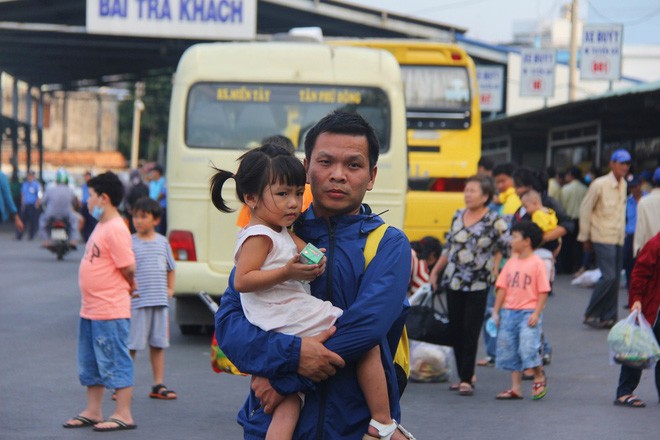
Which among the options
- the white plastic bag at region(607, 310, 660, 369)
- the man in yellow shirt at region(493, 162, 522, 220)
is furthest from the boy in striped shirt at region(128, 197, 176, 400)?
the man in yellow shirt at region(493, 162, 522, 220)

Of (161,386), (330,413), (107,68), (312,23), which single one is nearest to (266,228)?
(330,413)

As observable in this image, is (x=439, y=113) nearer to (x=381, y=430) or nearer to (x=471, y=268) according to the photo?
(x=471, y=268)

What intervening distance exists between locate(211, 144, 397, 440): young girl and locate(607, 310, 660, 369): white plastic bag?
557cm

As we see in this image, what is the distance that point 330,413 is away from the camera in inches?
139

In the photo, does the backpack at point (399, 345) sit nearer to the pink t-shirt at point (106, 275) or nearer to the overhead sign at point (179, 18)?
the pink t-shirt at point (106, 275)

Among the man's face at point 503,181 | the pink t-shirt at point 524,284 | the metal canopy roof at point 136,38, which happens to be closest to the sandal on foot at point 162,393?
the pink t-shirt at point 524,284

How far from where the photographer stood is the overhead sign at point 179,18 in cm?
2792

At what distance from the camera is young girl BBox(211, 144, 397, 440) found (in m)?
3.51

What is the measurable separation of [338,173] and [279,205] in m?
0.20

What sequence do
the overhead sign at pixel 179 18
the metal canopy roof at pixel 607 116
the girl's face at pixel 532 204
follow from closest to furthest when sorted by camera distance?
the girl's face at pixel 532 204 < the metal canopy roof at pixel 607 116 < the overhead sign at pixel 179 18

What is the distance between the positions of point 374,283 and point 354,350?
0.20 meters

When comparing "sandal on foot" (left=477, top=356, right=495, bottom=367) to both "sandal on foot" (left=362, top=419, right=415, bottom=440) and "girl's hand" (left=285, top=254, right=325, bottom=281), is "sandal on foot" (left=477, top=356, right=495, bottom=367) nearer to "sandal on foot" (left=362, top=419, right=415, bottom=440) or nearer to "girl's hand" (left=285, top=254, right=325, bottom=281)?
"sandal on foot" (left=362, top=419, right=415, bottom=440)

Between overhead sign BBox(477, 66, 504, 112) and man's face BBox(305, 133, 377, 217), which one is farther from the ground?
overhead sign BBox(477, 66, 504, 112)

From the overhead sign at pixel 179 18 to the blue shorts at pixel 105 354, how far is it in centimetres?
2101
